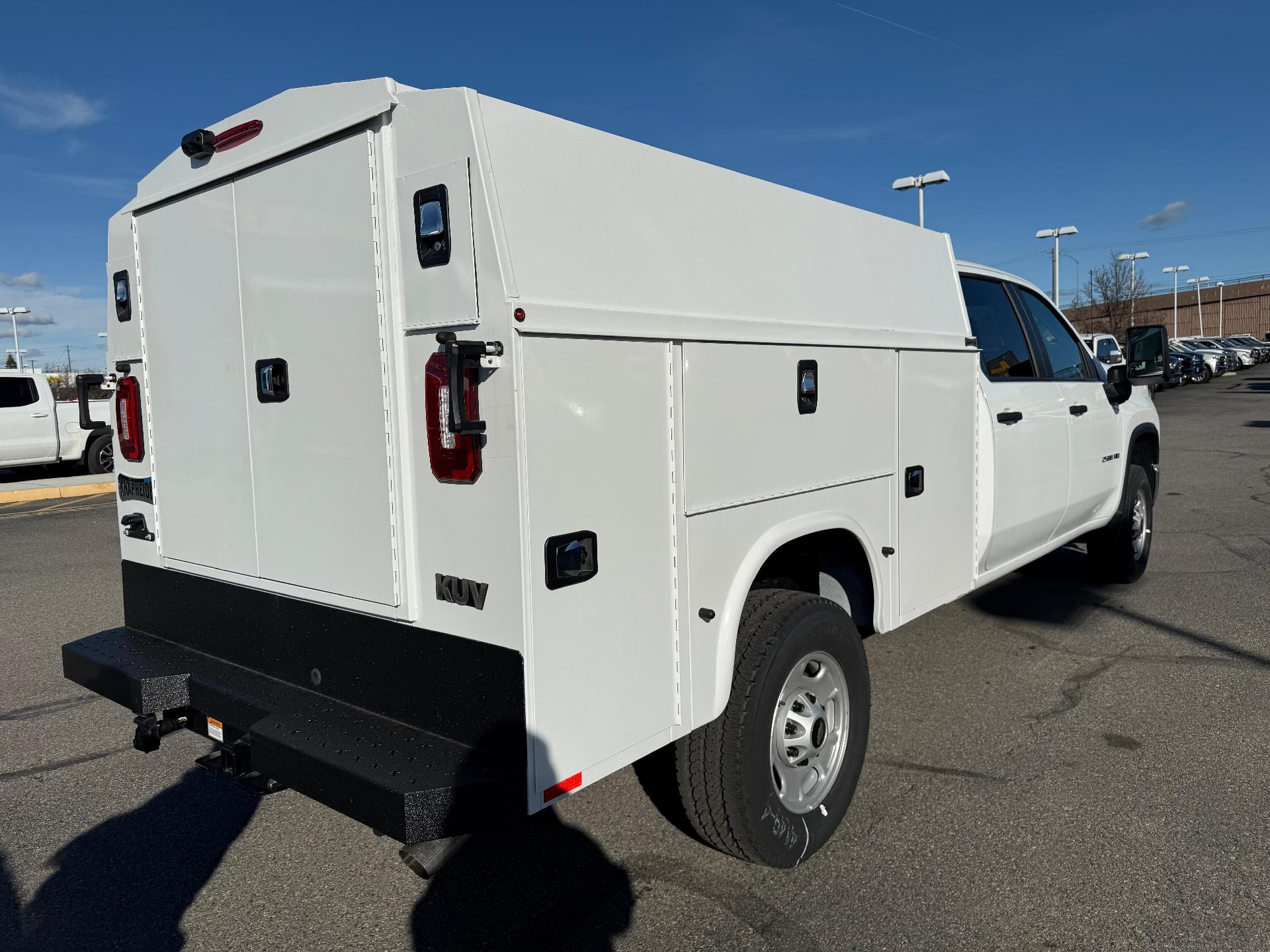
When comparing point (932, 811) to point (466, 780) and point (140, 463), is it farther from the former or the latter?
point (140, 463)

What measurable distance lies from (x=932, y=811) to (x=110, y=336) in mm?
3623

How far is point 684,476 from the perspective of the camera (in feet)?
8.96

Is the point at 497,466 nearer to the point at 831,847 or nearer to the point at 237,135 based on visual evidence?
the point at 237,135

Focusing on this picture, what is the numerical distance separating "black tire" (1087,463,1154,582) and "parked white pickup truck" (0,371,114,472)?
50.1 ft

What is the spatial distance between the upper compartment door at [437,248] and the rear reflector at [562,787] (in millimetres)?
1173

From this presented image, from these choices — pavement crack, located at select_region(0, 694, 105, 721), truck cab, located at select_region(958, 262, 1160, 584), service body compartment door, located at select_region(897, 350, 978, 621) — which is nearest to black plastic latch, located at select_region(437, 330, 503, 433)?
service body compartment door, located at select_region(897, 350, 978, 621)

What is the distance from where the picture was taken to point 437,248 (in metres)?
2.40

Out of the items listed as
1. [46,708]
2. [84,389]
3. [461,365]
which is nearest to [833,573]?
[461,365]

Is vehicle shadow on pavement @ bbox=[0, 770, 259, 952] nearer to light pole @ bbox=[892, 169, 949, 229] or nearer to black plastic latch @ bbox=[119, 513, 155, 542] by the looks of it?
black plastic latch @ bbox=[119, 513, 155, 542]

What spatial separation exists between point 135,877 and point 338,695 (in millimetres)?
1150

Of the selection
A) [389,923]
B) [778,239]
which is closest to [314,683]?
[389,923]

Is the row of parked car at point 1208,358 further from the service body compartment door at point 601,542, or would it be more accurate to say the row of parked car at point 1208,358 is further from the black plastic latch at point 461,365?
the black plastic latch at point 461,365

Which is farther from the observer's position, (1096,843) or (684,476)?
(1096,843)

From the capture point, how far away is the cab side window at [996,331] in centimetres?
470
